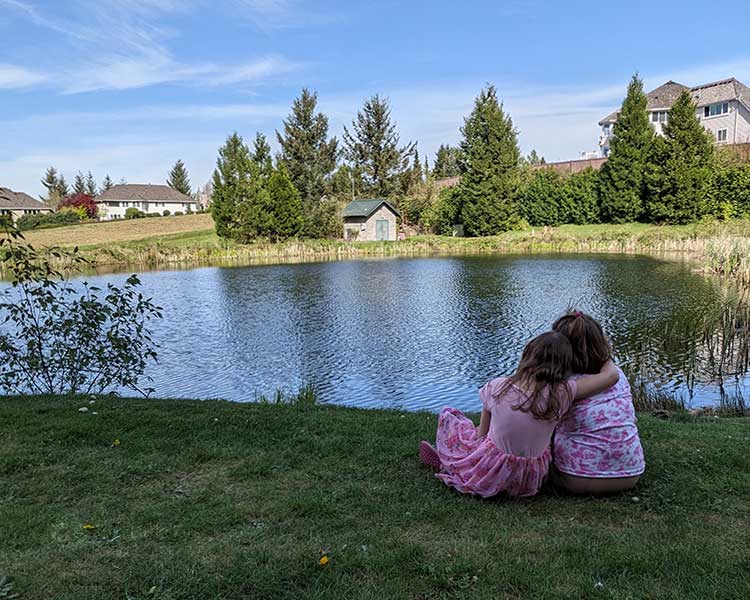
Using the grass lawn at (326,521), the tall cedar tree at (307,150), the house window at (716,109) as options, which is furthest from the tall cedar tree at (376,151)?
the grass lawn at (326,521)

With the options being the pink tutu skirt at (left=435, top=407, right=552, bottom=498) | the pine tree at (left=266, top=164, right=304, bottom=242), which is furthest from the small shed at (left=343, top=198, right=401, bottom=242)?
the pink tutu skirt at (left=435, top=407, right=552, bottom=498)

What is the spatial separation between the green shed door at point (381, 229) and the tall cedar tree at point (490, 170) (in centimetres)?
637

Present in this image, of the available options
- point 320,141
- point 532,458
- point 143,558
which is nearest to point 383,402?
point 532,458

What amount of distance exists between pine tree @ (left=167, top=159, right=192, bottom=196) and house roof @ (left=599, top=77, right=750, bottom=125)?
6891 cm

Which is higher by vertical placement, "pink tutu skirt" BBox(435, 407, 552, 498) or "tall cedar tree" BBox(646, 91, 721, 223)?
"tall cedar tree" BBox(646, 91, 721, 223)

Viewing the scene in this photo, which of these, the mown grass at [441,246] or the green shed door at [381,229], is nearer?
the mown grass at [441,246]

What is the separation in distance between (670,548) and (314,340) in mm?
10834

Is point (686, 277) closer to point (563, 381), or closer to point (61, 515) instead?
point (563, 381)

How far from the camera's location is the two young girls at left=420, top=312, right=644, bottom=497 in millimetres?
3781

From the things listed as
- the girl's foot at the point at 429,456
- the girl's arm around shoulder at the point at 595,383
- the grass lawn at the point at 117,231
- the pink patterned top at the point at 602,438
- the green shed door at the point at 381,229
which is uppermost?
the grass lawn at the point at 117,231

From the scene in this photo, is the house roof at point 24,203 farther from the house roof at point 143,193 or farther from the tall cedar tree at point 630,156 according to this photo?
the tall cedar tree at point 630,156

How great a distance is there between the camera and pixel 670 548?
308cm

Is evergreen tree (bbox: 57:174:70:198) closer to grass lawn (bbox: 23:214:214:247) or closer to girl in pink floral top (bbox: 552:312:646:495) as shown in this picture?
grass lawn (bbox: 23:214:214:247)

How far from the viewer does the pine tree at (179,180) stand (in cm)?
9488
